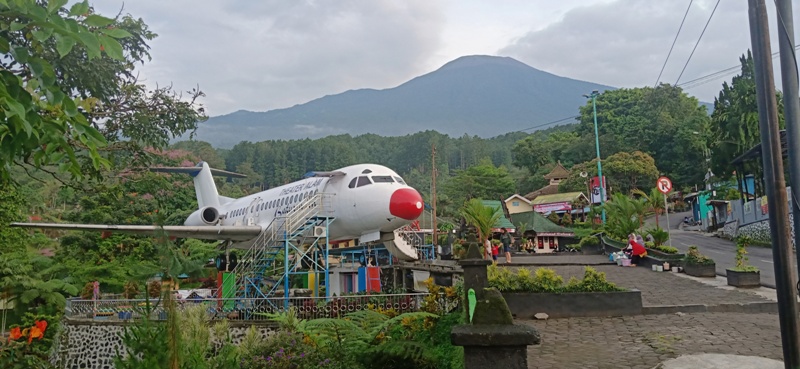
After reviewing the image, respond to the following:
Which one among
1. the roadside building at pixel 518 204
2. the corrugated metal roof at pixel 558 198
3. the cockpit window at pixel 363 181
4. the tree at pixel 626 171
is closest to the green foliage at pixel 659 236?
the cockpit window at pixel 363 181

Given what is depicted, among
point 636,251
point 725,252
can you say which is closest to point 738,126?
point 725,252

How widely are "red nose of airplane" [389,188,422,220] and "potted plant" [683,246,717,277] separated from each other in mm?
8768

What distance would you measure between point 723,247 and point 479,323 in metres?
30.6

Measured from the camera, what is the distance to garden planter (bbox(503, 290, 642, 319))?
11578 millimetres

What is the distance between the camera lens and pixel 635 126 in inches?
2657

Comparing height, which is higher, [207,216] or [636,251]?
[207,216]

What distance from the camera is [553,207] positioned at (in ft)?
191

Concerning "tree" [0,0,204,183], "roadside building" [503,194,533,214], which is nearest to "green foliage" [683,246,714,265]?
"tree" [0,0,204,183]

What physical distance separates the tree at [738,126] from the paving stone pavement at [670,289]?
17703 mm

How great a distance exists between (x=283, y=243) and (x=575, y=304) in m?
10.9

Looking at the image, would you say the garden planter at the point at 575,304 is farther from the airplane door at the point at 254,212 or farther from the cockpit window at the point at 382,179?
the airplane door at the point at 254,212

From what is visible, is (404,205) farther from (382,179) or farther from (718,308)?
(718,308)

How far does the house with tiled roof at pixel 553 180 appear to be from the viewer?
65562mm

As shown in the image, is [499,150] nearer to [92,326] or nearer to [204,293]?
[204,293]
